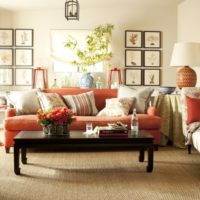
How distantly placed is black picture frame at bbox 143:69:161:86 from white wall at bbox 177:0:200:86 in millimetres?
795

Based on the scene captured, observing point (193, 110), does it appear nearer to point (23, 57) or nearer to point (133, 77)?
point (133, 77)

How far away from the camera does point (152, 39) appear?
7465mm

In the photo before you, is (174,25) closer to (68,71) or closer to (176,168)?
(68,71)

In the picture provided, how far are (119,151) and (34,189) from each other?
77.8 inches

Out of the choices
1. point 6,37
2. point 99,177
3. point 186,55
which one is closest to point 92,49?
point 6,37

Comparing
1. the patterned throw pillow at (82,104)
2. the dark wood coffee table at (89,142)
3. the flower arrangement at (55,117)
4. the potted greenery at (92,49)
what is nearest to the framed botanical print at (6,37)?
the potted greenery at (92,49)

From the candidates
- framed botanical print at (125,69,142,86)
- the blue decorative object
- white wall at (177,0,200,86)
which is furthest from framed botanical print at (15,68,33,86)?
white wall at (177,0,200,86)

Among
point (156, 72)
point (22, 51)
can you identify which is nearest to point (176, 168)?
point (156, 72)

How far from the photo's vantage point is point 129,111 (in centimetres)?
543

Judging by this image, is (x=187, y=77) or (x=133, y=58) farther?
(x=133, y=58)

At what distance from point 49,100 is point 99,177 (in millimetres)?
1942

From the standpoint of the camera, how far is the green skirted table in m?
5.35

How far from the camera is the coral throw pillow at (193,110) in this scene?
456 cm

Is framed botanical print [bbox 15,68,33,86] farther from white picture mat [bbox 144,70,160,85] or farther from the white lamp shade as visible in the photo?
the white lamp shade
